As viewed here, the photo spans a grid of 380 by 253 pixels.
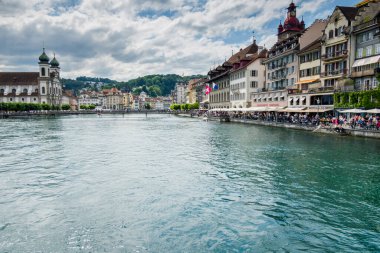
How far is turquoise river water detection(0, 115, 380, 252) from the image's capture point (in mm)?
10320

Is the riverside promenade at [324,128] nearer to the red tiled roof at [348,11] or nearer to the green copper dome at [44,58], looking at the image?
the red tiled roof at [348,11]

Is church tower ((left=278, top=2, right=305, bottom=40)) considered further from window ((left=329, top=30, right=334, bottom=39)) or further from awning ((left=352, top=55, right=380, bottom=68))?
awning ((left=352, top=55, right=380, bottom=68))

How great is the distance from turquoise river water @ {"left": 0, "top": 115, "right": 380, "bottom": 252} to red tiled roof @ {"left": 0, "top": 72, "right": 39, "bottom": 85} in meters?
148

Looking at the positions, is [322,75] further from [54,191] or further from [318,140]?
[54,191]

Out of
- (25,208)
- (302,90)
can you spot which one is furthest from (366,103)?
(25,208)

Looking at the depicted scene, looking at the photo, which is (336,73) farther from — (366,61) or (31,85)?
(31,85)

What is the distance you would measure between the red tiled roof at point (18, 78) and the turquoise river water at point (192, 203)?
485 ft

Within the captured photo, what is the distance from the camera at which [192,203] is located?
14.1m

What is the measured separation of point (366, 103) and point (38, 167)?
37.1m

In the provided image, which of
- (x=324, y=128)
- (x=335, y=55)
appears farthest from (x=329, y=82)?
(x=324, y=128)

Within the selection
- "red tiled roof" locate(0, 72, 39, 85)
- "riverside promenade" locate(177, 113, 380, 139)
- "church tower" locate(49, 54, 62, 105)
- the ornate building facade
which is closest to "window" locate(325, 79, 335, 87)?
"riverside promenade" locate(177, 113, 380, 139)

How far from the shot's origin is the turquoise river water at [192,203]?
1032cm

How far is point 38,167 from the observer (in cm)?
2169

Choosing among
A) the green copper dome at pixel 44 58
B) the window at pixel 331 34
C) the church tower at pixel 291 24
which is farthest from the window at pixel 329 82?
the green copper dome at pixel 44 58
